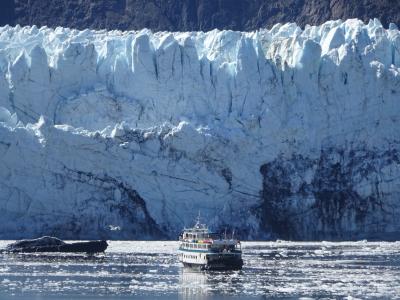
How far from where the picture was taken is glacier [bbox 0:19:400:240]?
63.0m

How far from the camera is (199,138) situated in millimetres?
64375

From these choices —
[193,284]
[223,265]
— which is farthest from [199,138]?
[193,284]

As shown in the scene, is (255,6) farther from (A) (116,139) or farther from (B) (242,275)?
(B) (242,275)

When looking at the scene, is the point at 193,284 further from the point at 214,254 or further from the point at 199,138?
the point at 199,138

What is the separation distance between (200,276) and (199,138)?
1755 centimetres

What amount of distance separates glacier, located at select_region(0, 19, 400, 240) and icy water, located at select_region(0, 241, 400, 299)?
406 cm

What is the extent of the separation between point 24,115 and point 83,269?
1851cm

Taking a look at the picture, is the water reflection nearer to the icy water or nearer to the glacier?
the icy water

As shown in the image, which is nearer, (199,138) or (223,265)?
(223,265)

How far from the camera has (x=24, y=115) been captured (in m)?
66.4

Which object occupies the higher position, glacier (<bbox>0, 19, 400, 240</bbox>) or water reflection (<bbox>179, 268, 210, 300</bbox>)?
glacier (<bbox>0, 19, 400, 240</bbox>)

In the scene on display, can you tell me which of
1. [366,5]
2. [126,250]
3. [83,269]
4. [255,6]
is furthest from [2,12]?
[83,269]

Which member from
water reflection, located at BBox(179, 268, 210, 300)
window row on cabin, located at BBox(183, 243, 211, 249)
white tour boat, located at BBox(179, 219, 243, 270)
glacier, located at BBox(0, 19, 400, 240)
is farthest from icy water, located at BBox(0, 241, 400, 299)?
glacier, located at BBox(0, 19, 400, 240)

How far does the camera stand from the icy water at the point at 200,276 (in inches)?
1618
